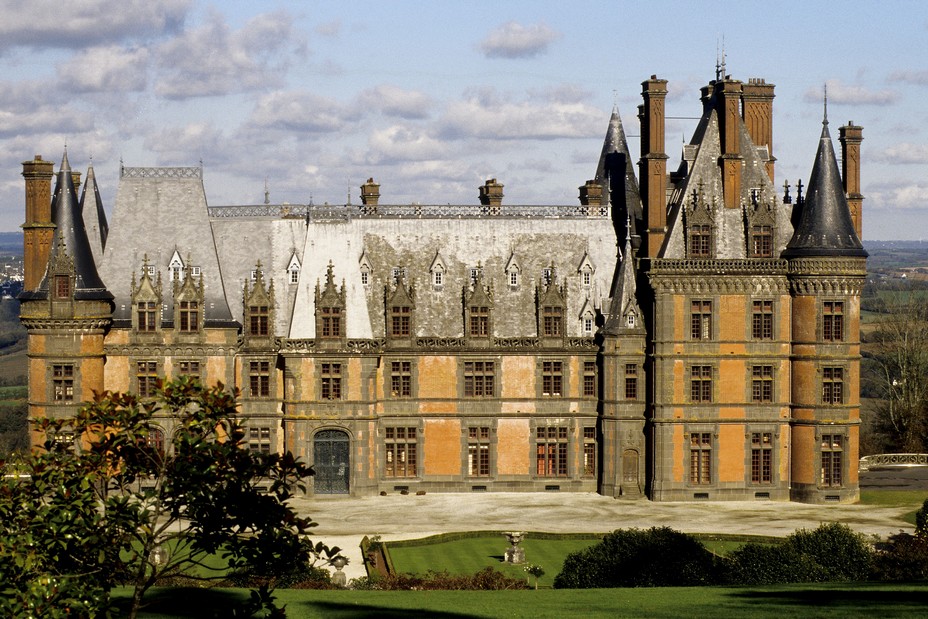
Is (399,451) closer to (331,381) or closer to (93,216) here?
(331,381)

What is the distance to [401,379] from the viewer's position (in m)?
68.1

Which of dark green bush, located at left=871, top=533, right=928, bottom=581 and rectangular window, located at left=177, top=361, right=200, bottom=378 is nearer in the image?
dark green bush, located at left=871, top=533, right=928, bottom=581

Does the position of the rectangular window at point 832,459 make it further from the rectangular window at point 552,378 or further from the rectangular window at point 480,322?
the rectangular window at point 480,322

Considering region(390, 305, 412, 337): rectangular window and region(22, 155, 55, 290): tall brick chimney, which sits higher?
region(22, 155, 55, 290): tall brick chimney

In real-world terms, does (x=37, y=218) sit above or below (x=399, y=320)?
above

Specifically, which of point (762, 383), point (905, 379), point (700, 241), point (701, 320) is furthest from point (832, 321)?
point (905, 379)

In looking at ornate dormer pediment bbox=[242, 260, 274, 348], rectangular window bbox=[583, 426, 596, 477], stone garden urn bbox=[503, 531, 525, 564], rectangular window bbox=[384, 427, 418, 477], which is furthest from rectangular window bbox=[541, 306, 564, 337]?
stone garden urn bbox=[503, 531, 525, 564]

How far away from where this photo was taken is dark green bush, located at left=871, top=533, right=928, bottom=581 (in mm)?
46053

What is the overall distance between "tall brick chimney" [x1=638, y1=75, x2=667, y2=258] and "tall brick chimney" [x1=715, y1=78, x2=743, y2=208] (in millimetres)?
2714

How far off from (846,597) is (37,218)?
1606 inches

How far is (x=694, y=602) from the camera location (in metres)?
38.6

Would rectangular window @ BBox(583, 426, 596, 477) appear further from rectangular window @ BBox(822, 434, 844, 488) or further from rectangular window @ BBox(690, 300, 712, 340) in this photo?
rectangular window @ BBox(822, 434, 844, 488)

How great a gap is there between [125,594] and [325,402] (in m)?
27.2

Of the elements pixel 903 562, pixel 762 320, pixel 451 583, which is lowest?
pixel 451 583
